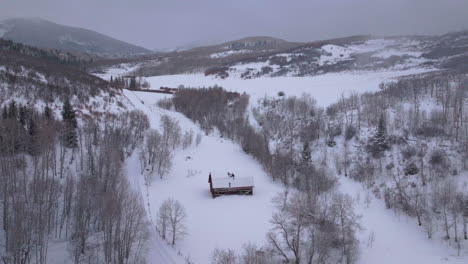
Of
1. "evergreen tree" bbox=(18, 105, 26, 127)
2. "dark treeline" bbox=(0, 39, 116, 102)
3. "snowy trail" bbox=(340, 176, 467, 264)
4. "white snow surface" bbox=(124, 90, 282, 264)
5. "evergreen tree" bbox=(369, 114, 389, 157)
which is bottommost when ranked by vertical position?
"snowy trail" bbox=(340, 176, 467, 264)

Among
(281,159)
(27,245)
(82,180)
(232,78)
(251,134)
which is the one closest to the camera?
(27,245)

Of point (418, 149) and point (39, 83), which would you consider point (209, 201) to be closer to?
point (418, 149)

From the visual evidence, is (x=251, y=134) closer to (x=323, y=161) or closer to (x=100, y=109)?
(x=323, y=161)

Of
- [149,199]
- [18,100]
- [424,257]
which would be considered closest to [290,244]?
[424,257]

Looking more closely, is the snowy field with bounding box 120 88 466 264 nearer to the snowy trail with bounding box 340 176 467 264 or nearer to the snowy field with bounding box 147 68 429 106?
the snowy trail with bounding box 340 176 467 264

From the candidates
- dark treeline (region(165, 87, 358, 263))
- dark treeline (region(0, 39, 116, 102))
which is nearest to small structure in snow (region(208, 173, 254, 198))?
dark treeline (region(165, 87, 358, 263))

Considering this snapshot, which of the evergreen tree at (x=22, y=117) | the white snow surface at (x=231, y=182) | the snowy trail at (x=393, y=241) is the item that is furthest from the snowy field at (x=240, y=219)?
the evergreen tree at (x=22, y=117)

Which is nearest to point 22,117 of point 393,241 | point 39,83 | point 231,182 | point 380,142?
point 39,83

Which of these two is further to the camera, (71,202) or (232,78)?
(232,78)
